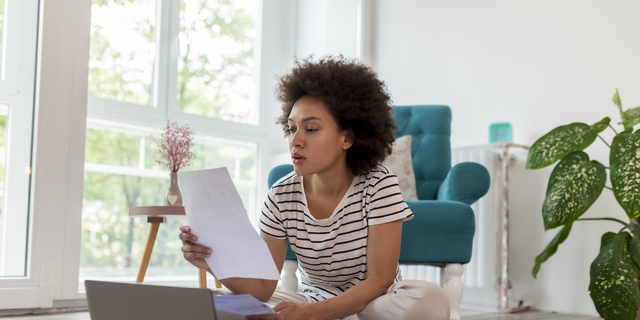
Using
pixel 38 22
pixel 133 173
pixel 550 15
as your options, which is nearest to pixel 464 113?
pixel 550 15

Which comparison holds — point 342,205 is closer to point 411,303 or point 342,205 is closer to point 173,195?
point 411,303

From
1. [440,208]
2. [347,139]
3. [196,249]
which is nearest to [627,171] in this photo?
[440,208]

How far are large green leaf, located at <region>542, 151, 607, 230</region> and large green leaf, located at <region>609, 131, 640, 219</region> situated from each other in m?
0.10

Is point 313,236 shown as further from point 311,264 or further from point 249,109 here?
point 249,109

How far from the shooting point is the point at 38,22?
7.23 feet

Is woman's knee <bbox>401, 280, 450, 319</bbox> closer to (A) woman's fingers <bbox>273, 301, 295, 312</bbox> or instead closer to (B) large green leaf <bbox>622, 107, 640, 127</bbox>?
(A) woman's fingers <bbox>273, 301, 295, 312</bbox>

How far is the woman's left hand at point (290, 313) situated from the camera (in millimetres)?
905

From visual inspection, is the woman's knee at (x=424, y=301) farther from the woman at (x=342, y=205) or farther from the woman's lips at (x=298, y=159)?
the woman's lips at (x=298, y=159)

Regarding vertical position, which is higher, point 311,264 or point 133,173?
point 133,173

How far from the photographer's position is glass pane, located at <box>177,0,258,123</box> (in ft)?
10.5

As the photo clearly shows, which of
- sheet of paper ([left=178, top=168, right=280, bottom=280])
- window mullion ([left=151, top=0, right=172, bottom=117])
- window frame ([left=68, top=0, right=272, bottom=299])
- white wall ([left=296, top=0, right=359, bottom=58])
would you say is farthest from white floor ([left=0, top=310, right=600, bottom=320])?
white wall ([left=296, top=0, right=359, bottom=58])

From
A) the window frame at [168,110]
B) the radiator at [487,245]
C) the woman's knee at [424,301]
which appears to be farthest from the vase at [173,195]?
the radiator at [487,245]

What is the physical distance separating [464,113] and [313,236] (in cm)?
202

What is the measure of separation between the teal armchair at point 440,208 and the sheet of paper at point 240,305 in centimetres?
105
